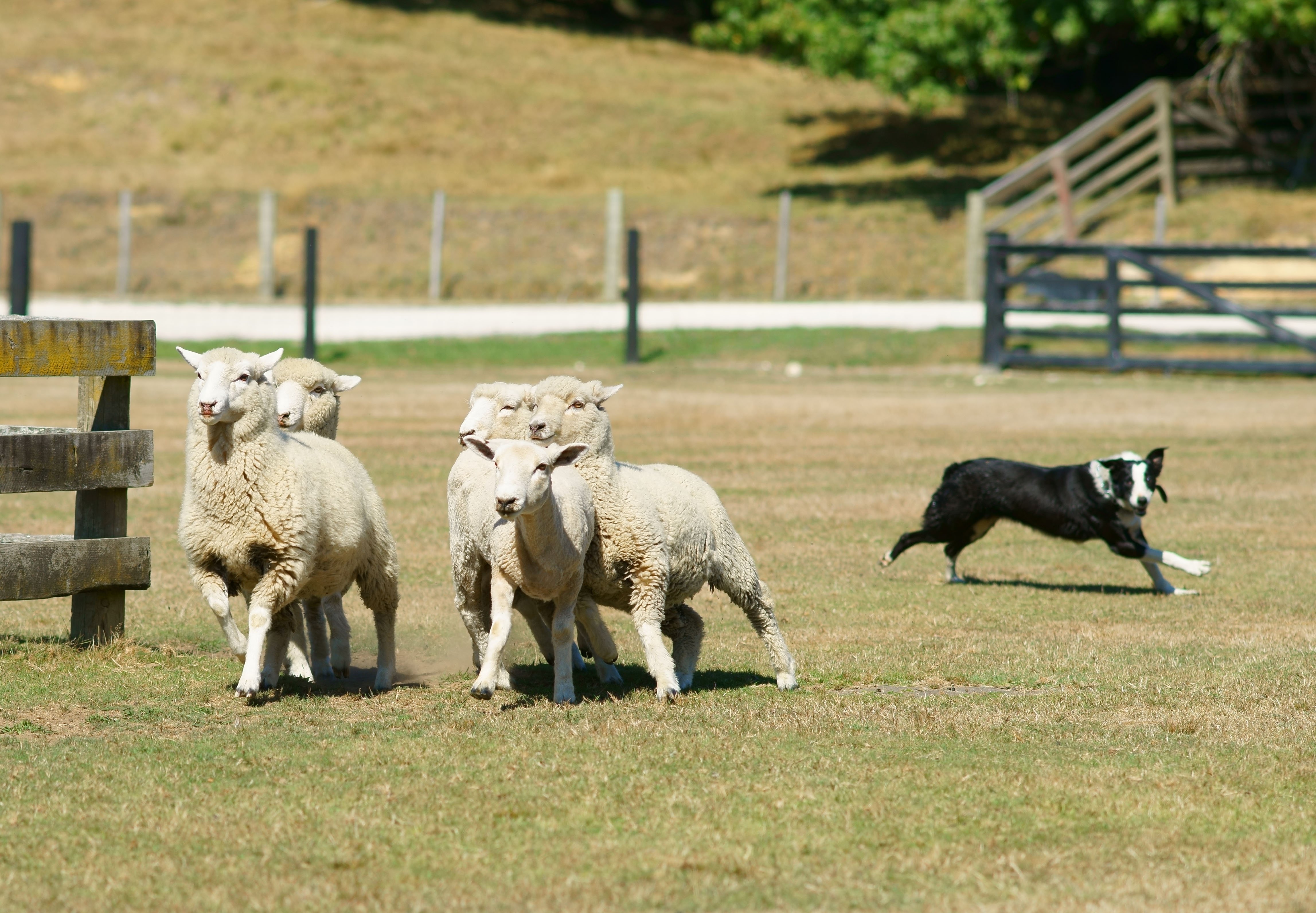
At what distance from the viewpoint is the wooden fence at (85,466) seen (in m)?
6.97

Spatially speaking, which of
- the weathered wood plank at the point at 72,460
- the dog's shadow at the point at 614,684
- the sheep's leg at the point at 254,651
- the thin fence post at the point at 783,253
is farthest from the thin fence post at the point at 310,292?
the sheep's leg at the point at 254,651

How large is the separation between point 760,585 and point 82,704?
292 cm

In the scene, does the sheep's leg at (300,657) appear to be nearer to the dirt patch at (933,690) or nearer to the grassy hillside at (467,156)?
the dirt patch at (933,690)

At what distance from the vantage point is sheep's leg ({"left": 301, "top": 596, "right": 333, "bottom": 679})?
24.5 feet

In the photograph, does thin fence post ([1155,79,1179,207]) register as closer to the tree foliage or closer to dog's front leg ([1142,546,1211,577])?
the tree foliage

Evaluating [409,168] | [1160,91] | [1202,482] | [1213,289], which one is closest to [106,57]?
[409,168]

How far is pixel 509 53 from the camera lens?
165 feet

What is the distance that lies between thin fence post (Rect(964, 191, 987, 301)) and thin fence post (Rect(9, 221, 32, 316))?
54.5 feet

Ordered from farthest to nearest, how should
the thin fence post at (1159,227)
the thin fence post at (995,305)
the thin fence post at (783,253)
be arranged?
the thin fence post at (783,253) < the thin fence post at (1159,227) < the thin fence post at (995,305)

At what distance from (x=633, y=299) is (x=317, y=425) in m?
17.8

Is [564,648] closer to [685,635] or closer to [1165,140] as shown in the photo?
[685,635]

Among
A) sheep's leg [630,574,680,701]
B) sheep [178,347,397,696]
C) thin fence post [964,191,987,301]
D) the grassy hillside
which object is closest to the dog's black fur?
sheep's leg [630,574,680,701]

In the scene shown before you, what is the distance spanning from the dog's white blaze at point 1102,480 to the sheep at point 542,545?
439cm

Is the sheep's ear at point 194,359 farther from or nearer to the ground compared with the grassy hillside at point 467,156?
nearer to the ground
